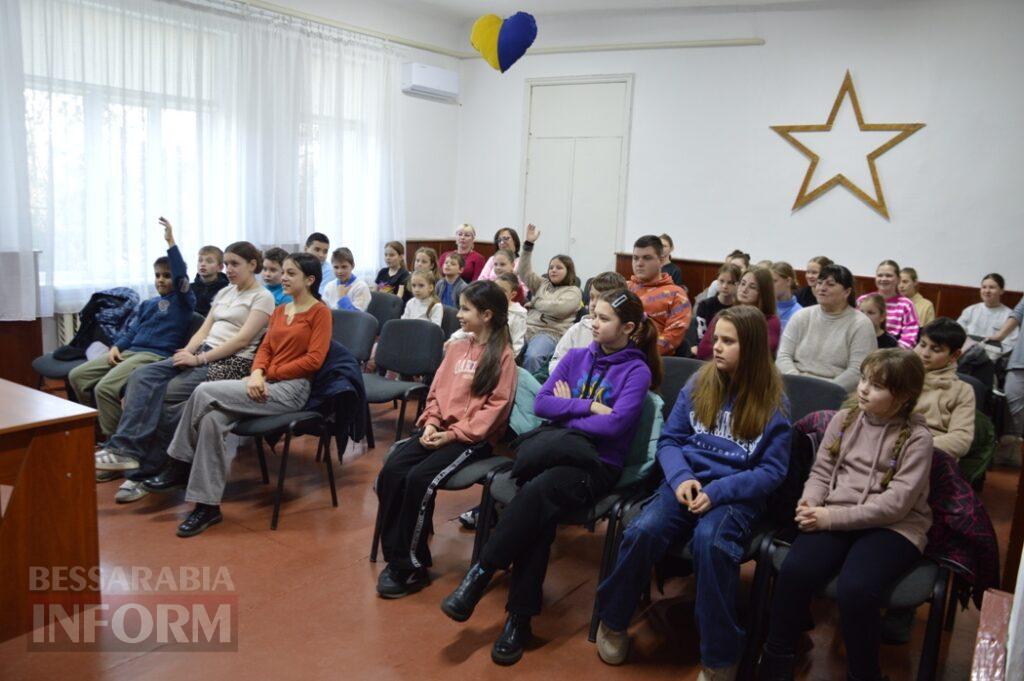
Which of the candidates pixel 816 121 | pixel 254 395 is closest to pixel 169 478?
pixel 254 395

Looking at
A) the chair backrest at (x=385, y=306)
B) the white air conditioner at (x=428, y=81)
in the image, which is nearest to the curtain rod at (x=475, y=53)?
the white air conditioner at (x=428, y=81)

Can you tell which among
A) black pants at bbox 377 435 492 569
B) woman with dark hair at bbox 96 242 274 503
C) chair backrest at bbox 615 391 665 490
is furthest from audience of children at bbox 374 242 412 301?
chair backrest at bbox 615 391 665 490

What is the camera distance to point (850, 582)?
6.97 feet

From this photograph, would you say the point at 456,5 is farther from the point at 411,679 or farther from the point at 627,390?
the point at 411,679

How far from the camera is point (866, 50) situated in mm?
6453

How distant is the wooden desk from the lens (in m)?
2.35

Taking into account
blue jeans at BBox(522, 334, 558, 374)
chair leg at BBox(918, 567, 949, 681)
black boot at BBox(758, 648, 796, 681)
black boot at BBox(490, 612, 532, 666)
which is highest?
blue jeans at BBox(522, 334, 558, 374)

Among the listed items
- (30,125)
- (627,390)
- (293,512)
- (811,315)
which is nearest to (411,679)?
(627,390)

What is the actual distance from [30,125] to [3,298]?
1.16 metres

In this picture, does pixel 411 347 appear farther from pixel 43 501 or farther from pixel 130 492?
pixel 43 501

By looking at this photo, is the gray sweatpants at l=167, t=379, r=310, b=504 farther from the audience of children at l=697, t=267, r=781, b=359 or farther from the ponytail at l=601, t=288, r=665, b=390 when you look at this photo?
the audience of children at l=697, t=267, r=781, b=359

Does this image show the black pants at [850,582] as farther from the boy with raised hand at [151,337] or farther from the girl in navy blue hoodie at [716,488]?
the boy with raised hand at [151,337]

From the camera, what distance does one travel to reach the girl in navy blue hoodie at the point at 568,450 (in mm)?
2453

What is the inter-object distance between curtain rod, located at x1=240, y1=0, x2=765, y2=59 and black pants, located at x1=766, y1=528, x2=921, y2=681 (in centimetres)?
579
